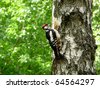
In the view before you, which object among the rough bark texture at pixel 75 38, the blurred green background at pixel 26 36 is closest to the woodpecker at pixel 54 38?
the rough bark texture at pixel 75 38

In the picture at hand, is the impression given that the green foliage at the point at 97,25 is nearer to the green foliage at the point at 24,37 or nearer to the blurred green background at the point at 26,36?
the blurred green background at the point at 26,36

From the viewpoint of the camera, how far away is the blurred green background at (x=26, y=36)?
1284 centimetres

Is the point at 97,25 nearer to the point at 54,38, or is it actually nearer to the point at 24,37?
the point at 24,37

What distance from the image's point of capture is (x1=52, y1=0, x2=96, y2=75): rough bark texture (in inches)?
167

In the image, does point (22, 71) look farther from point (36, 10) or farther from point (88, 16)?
point (88, 16)

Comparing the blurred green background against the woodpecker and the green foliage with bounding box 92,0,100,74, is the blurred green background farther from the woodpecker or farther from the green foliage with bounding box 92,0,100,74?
the woodpecker

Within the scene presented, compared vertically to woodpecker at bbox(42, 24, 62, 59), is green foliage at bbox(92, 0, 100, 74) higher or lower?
lower

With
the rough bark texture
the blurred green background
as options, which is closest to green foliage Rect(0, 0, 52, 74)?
the blurred green background

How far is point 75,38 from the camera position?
4.28 m

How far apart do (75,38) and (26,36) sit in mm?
9159

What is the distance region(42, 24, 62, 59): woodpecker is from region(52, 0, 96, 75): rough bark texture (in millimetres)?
61

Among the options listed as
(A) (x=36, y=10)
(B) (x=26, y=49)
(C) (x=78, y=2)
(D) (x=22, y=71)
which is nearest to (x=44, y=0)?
(A) (x=36, y=10)

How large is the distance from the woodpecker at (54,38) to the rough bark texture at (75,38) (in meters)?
0.06

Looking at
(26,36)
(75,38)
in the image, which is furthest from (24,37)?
(75,38)
